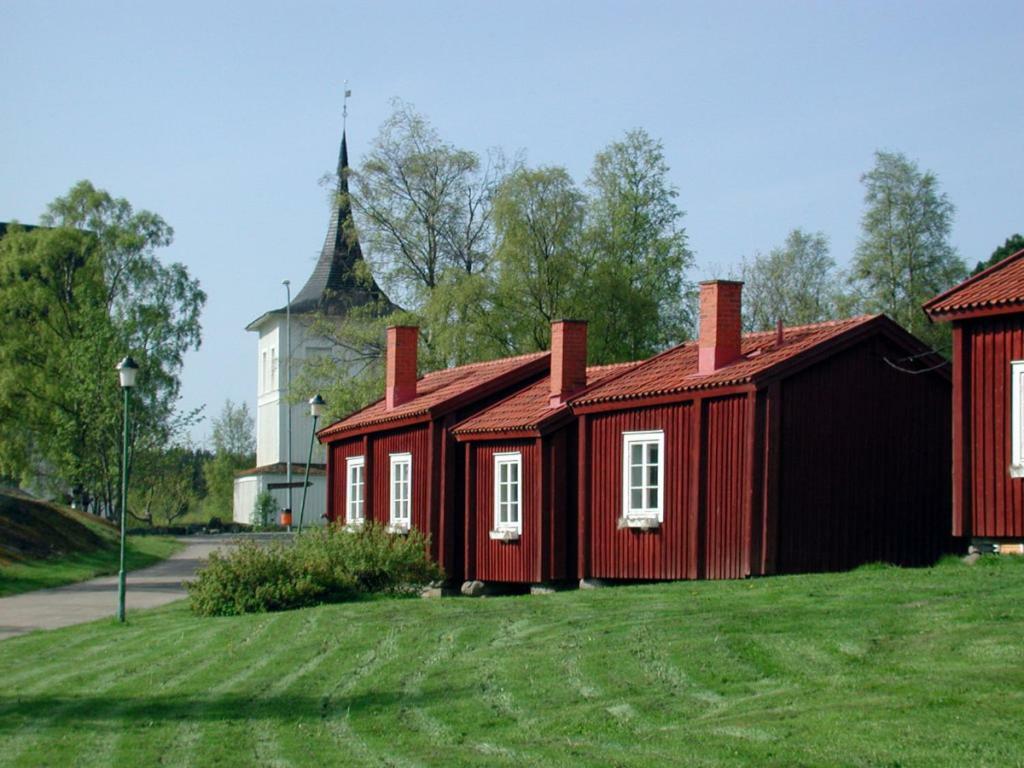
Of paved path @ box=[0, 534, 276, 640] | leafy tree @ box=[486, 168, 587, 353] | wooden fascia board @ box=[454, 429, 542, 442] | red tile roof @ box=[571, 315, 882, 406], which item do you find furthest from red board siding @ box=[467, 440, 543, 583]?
leafy tree @ box=[486, 168, 587, 353]

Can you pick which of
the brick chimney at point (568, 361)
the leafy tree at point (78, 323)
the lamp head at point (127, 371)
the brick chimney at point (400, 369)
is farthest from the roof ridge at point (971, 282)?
the leafy tree at point (78, 323)

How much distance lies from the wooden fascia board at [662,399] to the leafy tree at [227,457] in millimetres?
67585

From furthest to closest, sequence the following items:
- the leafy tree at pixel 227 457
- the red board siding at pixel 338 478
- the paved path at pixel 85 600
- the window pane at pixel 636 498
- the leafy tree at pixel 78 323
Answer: the leafy tree at pixel 227 457, the leafy tree at pixel 78 323, the red board siding at pixel 338 478, the paved path at pixel 85 600, the window pane at pixel 636 498

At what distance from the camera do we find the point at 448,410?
29641 millimetres

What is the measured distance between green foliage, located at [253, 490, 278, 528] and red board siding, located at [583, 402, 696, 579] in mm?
39721

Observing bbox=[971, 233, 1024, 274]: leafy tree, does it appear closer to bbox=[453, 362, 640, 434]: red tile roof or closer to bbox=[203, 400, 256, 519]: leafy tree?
bbox=[453, 362, 640, 434]: red tile roof

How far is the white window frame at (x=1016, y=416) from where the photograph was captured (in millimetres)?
19391

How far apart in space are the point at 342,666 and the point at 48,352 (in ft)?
153

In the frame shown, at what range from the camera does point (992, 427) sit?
19.9 m

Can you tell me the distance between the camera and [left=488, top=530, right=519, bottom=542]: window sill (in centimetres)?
2742

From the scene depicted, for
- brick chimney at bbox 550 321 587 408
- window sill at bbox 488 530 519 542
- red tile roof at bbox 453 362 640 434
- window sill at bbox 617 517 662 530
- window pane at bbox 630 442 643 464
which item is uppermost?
brick chimney at bbox 550 321 587 408

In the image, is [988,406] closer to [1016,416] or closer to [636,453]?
[1016,416]

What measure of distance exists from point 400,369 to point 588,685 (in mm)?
20248

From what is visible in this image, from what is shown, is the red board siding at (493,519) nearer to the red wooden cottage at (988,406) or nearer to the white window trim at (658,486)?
the white window trim at (658,486)
